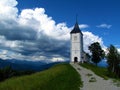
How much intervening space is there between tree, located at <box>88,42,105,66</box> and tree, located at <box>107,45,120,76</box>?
22.5 meters

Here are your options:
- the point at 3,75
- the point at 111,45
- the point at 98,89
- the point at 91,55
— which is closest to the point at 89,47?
the point at 91,55

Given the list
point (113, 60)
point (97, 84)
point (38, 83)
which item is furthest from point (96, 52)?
point (38, 83)

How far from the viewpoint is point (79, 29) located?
10131cm

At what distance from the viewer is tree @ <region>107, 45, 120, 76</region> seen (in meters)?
74.8

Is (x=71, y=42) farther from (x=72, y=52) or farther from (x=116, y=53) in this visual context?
(x=116, y=53)

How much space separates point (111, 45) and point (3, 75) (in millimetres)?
37826

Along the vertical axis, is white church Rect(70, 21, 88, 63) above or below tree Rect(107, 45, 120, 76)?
above

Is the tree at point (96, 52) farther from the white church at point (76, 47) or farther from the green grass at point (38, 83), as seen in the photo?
the green grass at point (38, 83)

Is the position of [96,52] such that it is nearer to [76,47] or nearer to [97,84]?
[76,47]

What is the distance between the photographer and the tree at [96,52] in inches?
3935

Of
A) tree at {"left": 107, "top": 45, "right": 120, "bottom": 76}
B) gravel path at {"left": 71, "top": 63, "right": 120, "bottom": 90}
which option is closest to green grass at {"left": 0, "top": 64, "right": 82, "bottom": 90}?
gravel path at {"left": 71, "top": 63, "right": 120, "bottom": 90}

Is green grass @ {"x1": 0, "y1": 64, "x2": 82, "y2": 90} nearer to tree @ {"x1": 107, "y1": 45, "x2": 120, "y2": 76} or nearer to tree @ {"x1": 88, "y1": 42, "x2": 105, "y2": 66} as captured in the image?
tree @ {"x1": 107, "y1": 45, "x2": 120, "y2": 76}

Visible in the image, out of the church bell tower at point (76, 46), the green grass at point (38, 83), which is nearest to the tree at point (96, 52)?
the church bell tower at point (76, 46)

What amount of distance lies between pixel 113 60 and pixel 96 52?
2506cm
